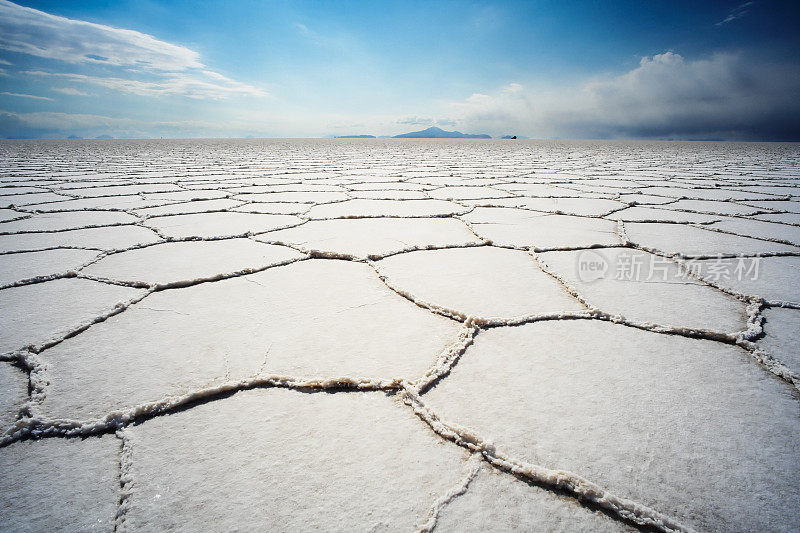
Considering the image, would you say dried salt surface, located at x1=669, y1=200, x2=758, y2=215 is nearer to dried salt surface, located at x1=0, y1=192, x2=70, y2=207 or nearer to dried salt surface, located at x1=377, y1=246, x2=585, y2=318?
dried salt surface, located at x1=377, y1=246, x2=585, y2=318

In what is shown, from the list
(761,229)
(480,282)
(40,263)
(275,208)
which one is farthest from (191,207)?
(761,229)

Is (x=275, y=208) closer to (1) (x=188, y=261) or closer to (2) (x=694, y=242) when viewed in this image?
(1) (x=188, y=261)

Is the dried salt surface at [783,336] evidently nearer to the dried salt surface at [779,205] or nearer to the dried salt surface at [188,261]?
the dried salt surface at [188,261]

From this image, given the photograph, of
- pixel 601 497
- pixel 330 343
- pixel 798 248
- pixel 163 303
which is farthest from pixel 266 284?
pixel 798 248

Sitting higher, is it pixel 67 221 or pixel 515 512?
pixel 67 221

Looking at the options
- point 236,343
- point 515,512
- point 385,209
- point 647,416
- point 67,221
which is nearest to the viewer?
point 515,512

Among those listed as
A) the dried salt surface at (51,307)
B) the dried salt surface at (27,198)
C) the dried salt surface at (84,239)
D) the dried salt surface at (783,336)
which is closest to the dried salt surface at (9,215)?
the dried salt surface at (27,198)
